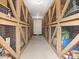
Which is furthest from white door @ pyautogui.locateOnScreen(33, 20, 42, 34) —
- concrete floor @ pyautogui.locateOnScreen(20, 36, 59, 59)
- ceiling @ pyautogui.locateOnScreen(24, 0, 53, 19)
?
concrete floor @ pyautogui.locateOnScreen(20, 36, 59, 59)

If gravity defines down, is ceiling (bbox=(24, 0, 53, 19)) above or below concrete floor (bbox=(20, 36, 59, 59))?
above

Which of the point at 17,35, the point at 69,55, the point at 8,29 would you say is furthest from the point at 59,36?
the point at 8,29

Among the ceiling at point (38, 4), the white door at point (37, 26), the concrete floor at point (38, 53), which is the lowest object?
the concrete floor at point (38, 53)

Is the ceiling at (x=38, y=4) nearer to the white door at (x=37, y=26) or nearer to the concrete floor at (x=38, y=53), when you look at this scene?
the concrete floor at (x=38, y=53)

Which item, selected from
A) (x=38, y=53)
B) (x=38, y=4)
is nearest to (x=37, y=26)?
(x=38, y=4)

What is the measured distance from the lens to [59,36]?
281 cm

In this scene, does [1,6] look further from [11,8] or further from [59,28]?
[59,28]

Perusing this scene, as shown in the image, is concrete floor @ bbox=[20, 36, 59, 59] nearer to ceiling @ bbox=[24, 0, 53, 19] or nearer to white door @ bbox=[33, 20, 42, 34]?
ceiling @ bbox=[24, 0, 53, 19]

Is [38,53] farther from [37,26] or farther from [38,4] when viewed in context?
[37,26]

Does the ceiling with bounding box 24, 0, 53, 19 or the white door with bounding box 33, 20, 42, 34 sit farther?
the white door with bounding box 33, 20, 42, 34

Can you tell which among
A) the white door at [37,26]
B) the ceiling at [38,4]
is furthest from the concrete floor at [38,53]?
the white door at [37,26]

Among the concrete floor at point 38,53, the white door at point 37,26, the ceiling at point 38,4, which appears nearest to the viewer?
the concrete floor at point 38,53

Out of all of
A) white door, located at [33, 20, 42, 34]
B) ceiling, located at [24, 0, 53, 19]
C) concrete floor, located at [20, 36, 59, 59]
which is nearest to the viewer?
concrete floor, located at [20, 36, 59, 59]

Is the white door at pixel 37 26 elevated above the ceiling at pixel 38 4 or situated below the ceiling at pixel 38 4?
below
